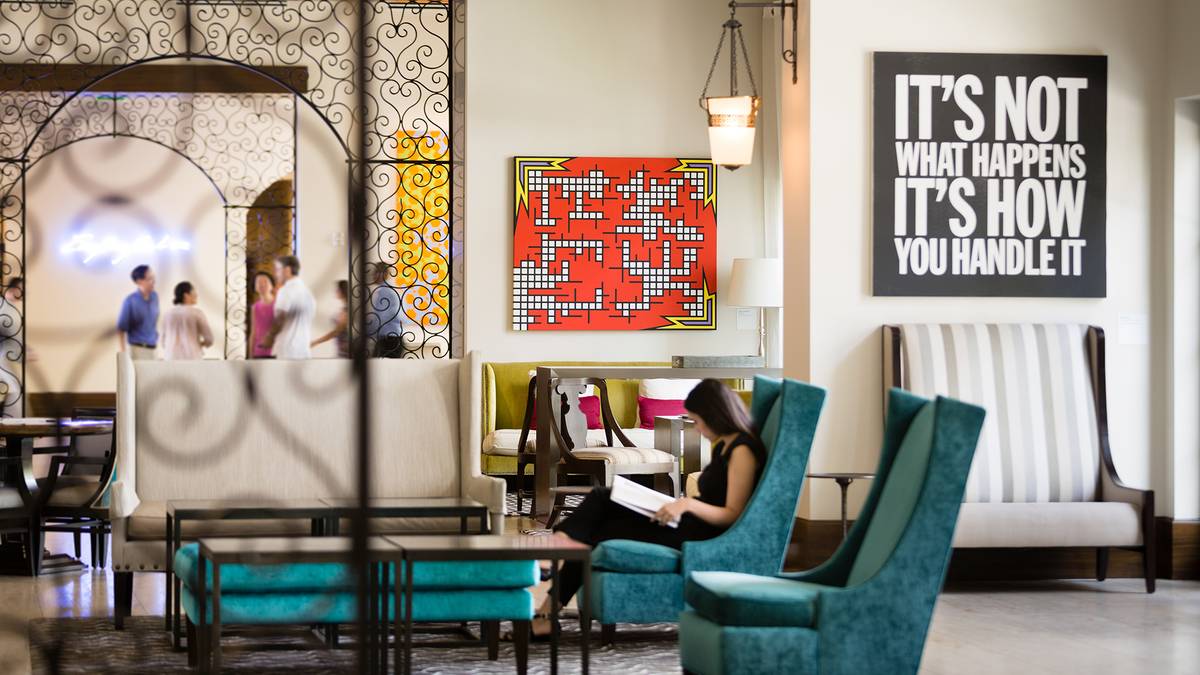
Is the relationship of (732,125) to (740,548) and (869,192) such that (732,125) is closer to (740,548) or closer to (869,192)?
(869,192)

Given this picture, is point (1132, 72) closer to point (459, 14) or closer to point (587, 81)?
point (587, 81)

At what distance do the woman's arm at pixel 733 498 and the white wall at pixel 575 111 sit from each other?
17.0ft

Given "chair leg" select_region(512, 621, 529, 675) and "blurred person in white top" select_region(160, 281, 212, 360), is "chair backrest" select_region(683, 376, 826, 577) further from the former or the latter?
"blurred person in white top" select_region(160, 281, 212, 360)

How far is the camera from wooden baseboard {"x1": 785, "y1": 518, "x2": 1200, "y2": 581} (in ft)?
20.6

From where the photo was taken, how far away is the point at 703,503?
4.58 meters

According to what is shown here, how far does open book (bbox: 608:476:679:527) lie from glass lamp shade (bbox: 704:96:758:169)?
130 inches

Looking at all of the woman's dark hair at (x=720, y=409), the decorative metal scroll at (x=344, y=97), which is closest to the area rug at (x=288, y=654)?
the woman's dark hair at (x=720, y=409)

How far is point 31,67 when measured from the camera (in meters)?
9.16

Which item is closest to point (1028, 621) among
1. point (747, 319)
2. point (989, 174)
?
point (989, 174)

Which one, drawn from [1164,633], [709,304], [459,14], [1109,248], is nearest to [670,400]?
→ [709,304]

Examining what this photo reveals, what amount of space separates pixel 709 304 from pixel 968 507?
13.7 ft

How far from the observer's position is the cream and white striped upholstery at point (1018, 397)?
6098 mm

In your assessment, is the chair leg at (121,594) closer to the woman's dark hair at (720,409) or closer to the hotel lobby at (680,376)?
the hotel lobby at (680,376)

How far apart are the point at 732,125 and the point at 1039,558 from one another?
9.47 ft
